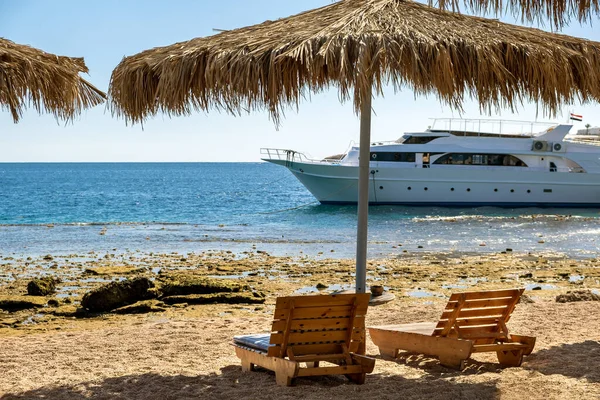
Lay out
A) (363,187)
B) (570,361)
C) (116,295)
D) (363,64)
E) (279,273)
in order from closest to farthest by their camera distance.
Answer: (363,64) → (570,361) → (363,187) → (116,295) → (279,273)

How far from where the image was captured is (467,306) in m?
5.03

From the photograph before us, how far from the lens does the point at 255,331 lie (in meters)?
6.75

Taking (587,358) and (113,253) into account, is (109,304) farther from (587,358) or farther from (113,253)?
(113,253)

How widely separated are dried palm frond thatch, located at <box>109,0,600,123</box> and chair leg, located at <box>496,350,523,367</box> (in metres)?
1.76

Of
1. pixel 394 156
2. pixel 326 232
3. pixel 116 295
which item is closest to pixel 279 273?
pixel 116 295

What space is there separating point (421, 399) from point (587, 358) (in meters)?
1.67

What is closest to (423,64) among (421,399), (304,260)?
(421,399)

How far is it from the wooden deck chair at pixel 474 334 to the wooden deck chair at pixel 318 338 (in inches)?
28.1

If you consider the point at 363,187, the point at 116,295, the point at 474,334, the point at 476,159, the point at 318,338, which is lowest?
the point at 116,295

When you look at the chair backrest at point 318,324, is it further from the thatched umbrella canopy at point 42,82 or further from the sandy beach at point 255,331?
the thatched umbrella canopy at point 42,82

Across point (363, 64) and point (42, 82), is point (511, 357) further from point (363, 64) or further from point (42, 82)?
point (42, 82)

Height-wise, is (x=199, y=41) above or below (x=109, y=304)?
above

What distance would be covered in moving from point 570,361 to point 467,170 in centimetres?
2621

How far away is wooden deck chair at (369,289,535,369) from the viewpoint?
4.98 m
